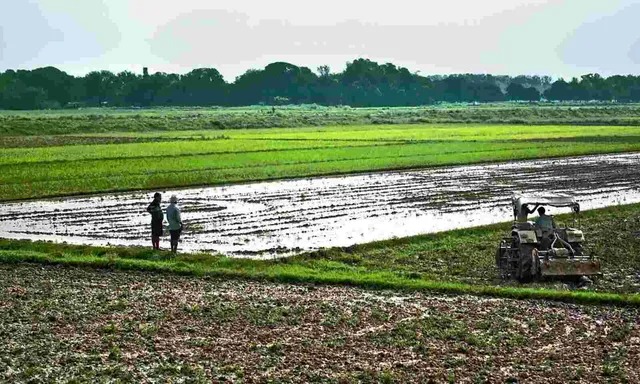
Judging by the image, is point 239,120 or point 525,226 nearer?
point 525,226

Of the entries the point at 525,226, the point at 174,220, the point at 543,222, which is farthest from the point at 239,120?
the point at 543,222

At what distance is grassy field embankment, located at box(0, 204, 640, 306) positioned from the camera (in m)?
15.3

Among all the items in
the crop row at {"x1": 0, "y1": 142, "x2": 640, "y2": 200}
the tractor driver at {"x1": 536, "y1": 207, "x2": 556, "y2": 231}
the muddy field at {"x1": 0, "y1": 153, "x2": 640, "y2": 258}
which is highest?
the tractor driver at {"x1": 536, "y1": 207, "x2": 556, "y2": 231}

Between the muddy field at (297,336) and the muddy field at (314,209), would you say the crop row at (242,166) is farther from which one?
the muddy field at (297,336)

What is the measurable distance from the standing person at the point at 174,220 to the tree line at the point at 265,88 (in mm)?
127011

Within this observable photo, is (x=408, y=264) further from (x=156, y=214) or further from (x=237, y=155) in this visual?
(x=237, y=155)

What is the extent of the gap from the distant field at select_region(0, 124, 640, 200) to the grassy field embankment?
11.9 metres

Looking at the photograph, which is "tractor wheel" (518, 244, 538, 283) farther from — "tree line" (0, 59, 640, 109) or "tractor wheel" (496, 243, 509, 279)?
"tree line" (0, 59, 640, 109)

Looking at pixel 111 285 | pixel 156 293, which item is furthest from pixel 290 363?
pixel 111 285

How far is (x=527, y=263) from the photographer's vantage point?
52.2ft

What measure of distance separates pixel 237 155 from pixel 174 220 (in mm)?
27252

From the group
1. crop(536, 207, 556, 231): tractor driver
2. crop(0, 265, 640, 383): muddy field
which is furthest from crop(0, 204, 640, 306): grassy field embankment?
crop(536, 207, 556, 231): tractor driver

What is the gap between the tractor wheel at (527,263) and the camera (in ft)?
51.4

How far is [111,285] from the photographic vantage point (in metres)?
15.9
